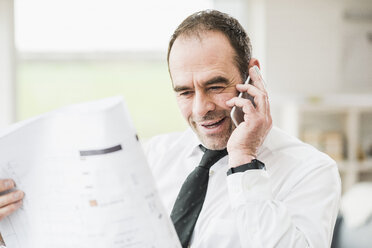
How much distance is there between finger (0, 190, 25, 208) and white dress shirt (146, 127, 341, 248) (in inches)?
19.3

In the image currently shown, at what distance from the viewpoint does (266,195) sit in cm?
106

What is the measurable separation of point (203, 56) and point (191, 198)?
1.40 feet

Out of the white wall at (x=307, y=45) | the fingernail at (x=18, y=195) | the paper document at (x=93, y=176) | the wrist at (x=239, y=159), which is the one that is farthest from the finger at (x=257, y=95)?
the white wall at (x=307, y=45)

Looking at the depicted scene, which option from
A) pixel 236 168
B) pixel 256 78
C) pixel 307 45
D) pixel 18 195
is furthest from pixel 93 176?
pixel 307 45

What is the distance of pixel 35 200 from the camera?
94 centimetres

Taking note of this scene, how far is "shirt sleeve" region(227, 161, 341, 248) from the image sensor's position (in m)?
1.01

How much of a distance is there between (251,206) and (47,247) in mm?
478

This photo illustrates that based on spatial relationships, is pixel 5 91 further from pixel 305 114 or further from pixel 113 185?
pixel 113 185

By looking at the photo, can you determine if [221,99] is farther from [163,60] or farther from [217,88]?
[163,60]

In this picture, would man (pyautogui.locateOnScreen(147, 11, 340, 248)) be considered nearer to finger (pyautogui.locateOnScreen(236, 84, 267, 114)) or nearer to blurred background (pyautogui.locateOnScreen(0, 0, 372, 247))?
finger (pyautogui.locateOnScreen(236, 84, 267, 114))

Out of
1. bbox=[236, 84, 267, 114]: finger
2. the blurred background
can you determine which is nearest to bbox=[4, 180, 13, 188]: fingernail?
bbox=[236, 84, 267, 114]: finger

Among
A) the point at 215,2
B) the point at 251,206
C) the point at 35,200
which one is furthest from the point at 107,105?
the point at 215,2

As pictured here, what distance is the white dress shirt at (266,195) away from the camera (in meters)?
1.03

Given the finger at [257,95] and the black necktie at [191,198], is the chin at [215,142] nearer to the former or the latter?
the black necktie at [191,198]
